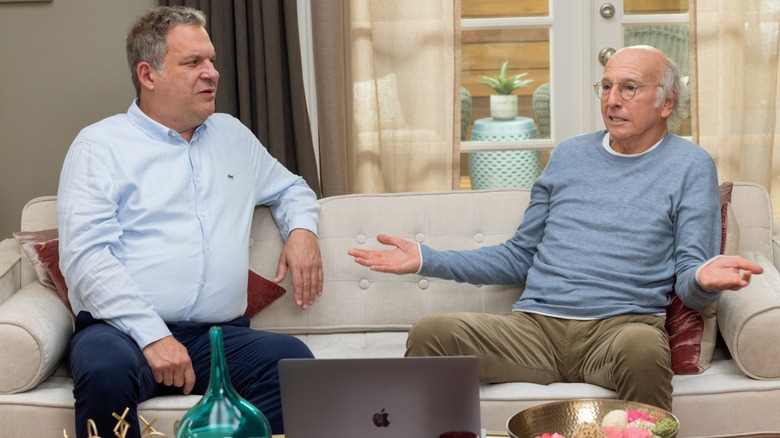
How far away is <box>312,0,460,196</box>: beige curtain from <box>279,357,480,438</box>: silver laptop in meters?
2.07

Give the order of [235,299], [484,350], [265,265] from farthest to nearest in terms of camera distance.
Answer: [265,265] < [235,299] < [484,350]

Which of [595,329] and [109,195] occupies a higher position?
[109,195]

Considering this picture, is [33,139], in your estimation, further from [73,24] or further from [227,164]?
[227,164]

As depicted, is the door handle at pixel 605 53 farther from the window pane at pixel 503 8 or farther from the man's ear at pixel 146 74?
the man's ear at pixel 146 74

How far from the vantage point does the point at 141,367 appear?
7.74ft

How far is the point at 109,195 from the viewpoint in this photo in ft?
8.35

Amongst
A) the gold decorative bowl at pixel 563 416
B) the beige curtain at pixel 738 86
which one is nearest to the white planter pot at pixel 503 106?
the beige curtain at pixel 738 86

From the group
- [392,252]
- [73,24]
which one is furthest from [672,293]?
[73,24]

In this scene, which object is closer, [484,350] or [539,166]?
[484,350]

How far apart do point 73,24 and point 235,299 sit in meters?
1.65

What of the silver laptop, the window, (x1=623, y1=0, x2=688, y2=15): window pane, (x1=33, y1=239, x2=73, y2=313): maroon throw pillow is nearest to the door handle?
the window

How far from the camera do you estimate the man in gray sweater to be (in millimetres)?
2365

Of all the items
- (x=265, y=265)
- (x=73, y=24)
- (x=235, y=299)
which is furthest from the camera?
(x=73, y=24)

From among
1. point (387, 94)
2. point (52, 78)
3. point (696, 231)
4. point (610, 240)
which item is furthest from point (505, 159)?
point (52, 78)
